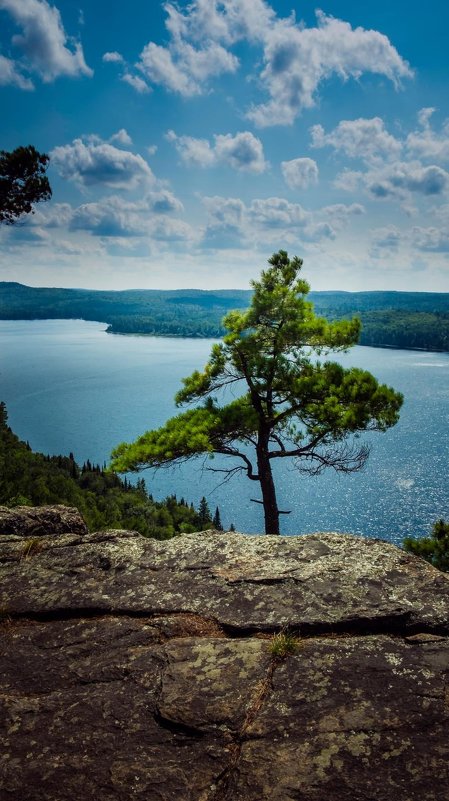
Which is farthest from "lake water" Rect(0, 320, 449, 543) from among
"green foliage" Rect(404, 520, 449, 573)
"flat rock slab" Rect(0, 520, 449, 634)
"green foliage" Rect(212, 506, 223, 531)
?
"flat rock slab" Rect(0, 520, 449, 634)

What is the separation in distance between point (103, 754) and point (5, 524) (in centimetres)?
494

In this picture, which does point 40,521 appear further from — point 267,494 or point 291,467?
point 291,467

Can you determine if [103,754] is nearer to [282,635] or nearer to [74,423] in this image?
[282,635]

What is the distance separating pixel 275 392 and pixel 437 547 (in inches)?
374

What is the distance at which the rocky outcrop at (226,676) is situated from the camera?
3.12m

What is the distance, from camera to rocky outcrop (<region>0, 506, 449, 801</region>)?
3.12 metres

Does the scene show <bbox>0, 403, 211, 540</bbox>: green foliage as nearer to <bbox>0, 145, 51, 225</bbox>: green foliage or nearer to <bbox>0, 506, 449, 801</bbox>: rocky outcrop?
<bbox>0, 145, 51, 225</bbox>: green foliage

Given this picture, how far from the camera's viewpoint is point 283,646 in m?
4.16

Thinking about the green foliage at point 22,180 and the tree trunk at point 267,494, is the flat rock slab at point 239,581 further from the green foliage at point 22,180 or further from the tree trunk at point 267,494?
the green foliage at point 22,180

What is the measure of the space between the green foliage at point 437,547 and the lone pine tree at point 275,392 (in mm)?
5780

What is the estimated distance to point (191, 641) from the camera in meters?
4.43

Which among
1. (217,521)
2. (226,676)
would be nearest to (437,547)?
(226,676)

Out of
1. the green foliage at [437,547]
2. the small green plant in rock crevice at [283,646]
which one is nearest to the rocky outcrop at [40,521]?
the small green plant in rock crevice at [283,646]

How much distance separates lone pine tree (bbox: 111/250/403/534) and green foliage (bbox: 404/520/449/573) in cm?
578
